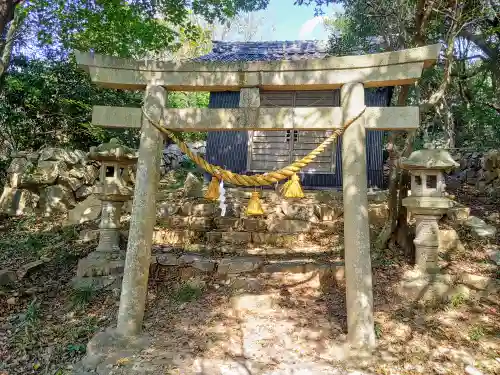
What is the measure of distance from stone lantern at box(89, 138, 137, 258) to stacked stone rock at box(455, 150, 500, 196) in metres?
9.57

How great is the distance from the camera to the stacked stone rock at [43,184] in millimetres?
8781

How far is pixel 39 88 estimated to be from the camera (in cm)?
993

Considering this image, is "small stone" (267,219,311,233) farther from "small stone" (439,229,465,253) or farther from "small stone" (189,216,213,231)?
Answer: "small stone" (439,229,465,253)

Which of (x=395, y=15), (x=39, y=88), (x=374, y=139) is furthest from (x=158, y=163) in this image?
(x=39, y=88)

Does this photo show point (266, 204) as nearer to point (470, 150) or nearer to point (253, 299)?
point (253, 299)

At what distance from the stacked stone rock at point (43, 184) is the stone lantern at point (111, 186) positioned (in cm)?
377

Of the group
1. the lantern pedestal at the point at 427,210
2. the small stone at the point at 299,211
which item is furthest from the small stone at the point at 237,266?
the lantern pedestal at the point at 427,210

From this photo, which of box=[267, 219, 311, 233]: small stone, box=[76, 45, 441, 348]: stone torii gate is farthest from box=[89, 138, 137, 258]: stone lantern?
box=[267, 219, 311, 233]: small stone

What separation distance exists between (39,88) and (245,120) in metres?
8.84

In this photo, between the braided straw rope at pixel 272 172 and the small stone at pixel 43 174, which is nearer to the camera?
the braided straw rope at pixel 272 172

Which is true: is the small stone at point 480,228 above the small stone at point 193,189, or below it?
below

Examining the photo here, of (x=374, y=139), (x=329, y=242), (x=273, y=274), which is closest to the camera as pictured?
(x=273, y=274)

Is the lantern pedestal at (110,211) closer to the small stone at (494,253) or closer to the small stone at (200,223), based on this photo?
the small stone at (200,223)

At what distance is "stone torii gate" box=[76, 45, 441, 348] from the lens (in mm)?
3766
